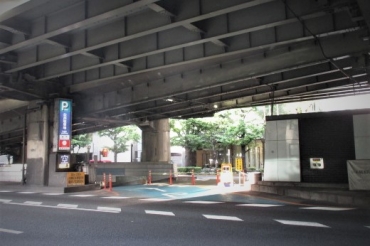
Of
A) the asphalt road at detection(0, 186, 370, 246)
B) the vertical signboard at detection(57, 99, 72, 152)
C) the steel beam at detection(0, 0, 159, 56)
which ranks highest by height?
the steel beam at detection(0, 0, 159, 56)

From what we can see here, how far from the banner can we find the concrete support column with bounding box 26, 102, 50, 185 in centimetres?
1899

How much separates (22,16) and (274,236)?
12.7 m

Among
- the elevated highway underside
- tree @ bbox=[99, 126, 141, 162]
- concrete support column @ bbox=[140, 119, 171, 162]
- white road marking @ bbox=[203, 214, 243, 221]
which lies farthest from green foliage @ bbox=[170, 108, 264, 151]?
white road marking @ bbox=[203, 214, 243, 221]

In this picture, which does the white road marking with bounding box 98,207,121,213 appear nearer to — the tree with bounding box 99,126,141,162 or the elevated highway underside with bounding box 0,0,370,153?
the elevated highway underside with bounding box 0,0,370,153

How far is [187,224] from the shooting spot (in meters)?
10.2

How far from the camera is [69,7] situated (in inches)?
543

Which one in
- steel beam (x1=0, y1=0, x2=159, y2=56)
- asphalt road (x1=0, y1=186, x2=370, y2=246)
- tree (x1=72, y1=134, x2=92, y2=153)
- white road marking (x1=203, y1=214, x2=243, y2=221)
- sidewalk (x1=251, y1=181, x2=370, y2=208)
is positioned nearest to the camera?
asphalt road (x1=0, y1=186, x2=370, y2=246)

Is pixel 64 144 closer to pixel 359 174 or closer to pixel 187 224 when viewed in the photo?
pixel 187 224

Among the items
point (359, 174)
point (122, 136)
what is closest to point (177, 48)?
→ point (359, 174)

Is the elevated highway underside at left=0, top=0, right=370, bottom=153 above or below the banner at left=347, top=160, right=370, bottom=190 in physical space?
above

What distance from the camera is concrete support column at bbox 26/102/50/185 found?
25.3m

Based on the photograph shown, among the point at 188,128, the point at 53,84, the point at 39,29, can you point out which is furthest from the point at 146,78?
the point at 188,128

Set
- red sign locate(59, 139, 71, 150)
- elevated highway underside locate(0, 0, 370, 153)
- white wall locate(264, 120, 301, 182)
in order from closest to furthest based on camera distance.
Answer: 1. elevated highway underside locate(0, 0, 370, 153)
2. white wall locate(264, 120, 301, 182)
3. red sign locate(59, 139, 71, 150)

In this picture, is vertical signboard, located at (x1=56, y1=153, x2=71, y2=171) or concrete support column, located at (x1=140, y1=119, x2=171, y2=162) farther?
concrete support column, located at (x1=140, y1=119, x2=171, y2=162)
